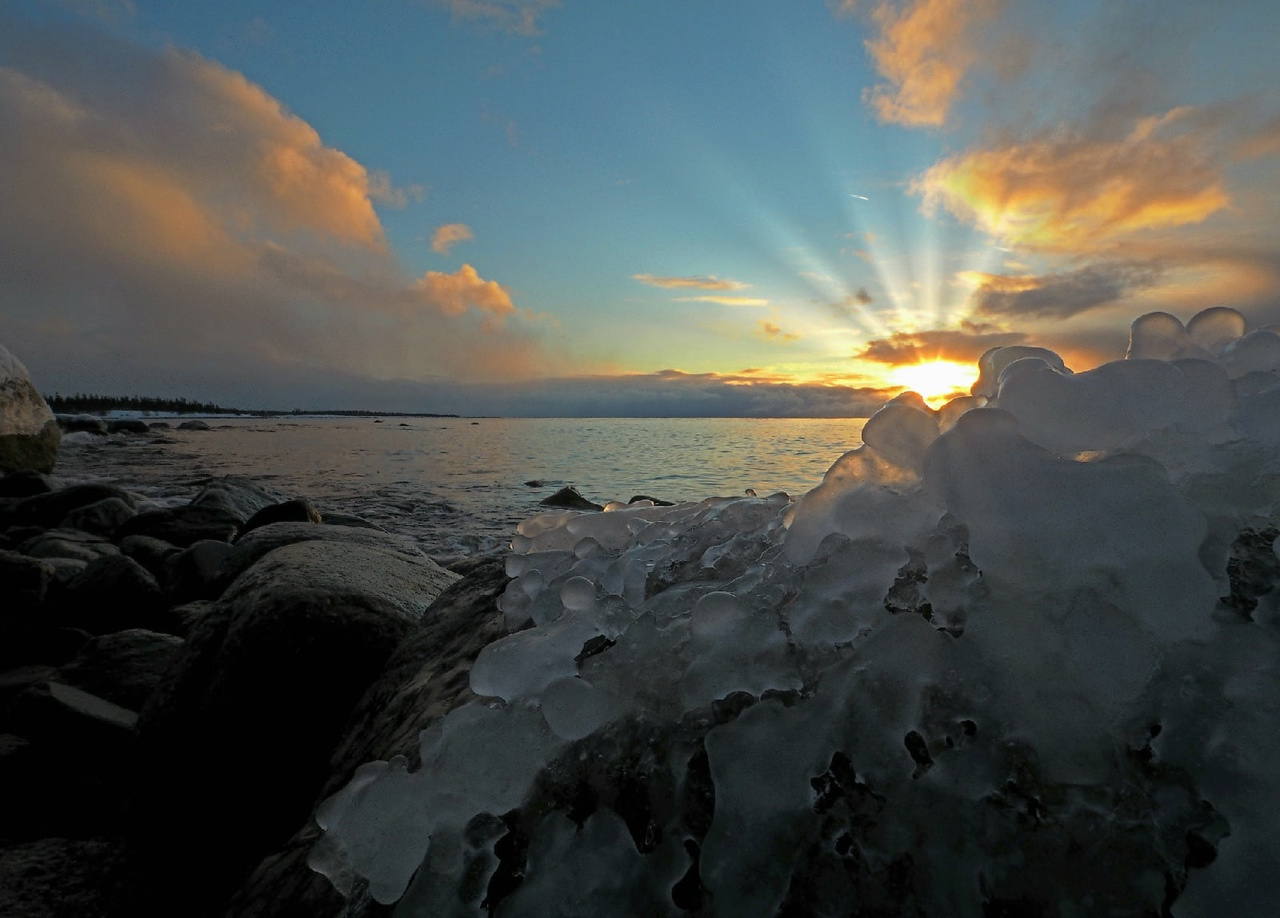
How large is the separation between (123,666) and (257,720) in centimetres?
194

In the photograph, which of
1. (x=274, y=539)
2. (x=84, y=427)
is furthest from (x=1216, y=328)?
(x=84, y=427)

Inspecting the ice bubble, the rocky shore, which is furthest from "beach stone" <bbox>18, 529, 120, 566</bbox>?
the ice bubble

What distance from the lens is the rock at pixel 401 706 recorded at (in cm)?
140

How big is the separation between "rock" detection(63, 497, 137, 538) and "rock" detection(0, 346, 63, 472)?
826 centimetres

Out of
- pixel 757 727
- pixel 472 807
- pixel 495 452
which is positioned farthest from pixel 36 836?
pixel 495 452

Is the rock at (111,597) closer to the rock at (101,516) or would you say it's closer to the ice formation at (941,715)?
the rock at (101,516)

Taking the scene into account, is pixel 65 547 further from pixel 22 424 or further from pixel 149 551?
pixel 22 424

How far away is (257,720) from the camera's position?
7.97 ft

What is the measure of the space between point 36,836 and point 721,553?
2.82 meters

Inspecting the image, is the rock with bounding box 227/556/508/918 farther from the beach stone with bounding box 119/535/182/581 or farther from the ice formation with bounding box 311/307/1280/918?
the beach stone with bounding box 119/535/182/581

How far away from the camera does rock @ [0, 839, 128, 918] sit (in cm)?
207

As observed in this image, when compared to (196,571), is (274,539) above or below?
above

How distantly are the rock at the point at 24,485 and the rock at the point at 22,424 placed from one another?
153 inches

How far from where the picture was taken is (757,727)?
1125 millimetres
